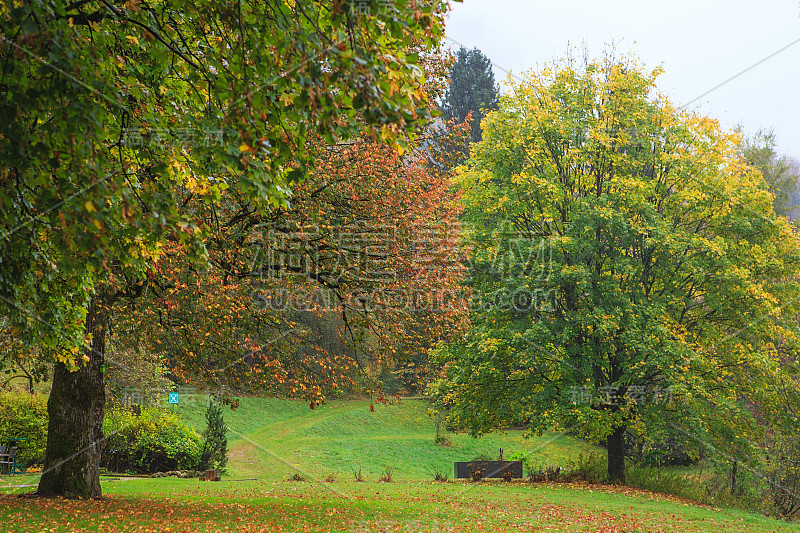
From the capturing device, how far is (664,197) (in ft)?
65.4

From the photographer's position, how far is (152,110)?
19.0 feet

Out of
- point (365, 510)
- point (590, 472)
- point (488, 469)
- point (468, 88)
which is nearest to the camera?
point (365, 510)

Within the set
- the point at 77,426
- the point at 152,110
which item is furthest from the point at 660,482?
the point at 152,110

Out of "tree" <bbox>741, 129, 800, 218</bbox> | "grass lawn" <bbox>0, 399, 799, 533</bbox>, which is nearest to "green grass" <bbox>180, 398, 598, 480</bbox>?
"grass lawn" <bbox>0, 399, 799, 533</bbox>

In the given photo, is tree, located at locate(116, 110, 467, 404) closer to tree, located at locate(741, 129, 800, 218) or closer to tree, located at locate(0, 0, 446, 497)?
tree, located at locate(0, 0, 446, 497)

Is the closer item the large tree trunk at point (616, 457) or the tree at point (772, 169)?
the large tree trunk at point (616, 457)

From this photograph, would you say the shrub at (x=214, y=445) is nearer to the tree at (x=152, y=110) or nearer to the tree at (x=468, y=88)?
the tree at (x=152, y=110)

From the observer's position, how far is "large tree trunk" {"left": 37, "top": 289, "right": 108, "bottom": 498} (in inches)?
445

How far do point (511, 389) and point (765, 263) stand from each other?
8.58 m

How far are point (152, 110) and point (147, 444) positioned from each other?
18.1 metres

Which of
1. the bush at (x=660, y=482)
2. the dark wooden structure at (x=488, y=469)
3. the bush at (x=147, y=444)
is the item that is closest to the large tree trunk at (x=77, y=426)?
the bush at (x=147, y=444)

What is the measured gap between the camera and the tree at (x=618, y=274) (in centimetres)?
1788

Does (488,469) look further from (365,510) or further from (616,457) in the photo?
(365,510)

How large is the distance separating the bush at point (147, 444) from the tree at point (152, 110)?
1516 centimetres
